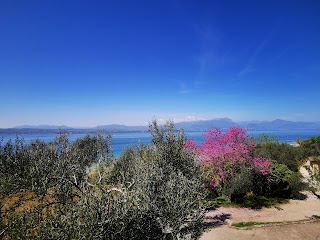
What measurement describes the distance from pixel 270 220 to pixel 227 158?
8.09m

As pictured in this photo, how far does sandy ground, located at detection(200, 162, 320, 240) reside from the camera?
59.3 ft

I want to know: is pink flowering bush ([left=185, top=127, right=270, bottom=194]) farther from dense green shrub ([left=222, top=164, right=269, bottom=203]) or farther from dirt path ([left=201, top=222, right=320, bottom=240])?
dirt path ([left=201, top=222, right=320, bottom=240])

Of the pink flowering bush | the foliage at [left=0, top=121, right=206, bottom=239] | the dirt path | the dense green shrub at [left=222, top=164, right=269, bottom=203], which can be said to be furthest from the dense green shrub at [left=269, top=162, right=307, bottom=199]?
the foliage at [left=0, top=121, right=206, bottom=239]

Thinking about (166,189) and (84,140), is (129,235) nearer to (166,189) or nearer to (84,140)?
(166,189)

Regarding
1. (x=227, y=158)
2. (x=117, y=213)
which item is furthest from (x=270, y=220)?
(x=117, y=213)

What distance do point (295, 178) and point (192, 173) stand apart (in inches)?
779

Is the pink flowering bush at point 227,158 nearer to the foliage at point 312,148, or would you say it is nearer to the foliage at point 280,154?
the foliage at point 280,154

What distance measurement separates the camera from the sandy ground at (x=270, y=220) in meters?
18.1

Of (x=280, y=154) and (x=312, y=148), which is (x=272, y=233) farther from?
(x=312, y=148)

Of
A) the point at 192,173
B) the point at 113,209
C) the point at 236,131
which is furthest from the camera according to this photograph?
the point at 236,131

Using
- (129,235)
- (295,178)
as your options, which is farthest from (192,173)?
(295,178)

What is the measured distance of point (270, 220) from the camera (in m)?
21.9

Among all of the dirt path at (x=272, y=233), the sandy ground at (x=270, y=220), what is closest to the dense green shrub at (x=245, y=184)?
the sandy ground at (x=270, y=220)

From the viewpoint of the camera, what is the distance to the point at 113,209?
9.38 meters
